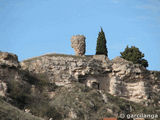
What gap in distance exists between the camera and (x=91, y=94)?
47.3m

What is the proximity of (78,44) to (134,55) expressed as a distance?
10.7m

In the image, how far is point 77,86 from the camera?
47.8m

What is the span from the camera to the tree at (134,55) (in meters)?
61.7

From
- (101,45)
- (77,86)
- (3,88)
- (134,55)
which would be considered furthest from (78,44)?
(3,88)

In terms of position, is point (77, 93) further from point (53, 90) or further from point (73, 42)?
point (73, 42)

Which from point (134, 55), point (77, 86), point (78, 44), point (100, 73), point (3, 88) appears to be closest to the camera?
point (3, 88)

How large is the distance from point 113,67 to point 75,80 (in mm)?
5800

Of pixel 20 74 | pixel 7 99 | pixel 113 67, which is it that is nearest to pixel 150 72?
pixel 113 67

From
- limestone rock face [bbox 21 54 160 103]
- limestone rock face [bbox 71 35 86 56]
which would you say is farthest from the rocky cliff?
limestone rock face [bbox 71 35 86 56]

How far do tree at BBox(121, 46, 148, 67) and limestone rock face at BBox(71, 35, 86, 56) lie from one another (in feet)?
30.8

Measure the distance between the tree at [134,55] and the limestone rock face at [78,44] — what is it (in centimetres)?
939

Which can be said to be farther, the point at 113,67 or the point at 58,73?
the point at 113,67

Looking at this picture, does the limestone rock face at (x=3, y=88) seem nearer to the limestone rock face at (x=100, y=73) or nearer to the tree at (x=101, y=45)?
the limestone rock face at (x=100, y=73)

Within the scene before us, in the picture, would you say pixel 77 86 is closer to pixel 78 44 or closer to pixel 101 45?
pixel 78 44
